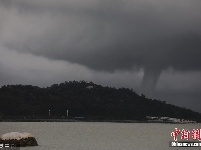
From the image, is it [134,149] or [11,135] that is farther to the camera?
[134,149]

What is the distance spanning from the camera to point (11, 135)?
50.0 m

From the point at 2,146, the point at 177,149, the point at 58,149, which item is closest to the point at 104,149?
the point at 58,149

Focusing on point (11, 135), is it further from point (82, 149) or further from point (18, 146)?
point (82, 149)

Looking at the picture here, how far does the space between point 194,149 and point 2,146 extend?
25932 mm

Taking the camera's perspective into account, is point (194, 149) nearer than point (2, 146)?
No

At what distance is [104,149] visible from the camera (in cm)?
5569

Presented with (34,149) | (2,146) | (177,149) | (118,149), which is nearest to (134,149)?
(118,149)

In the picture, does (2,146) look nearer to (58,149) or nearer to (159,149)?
(58,149)

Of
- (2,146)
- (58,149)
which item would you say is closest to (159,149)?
(58,149)

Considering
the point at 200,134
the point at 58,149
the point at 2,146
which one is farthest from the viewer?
the point at 58,149

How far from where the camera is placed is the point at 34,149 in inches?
1982

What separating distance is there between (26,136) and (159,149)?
61.0 ft

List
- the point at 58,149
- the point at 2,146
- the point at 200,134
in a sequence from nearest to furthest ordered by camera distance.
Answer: the point at 2,146 → the point at 200,134 → the point at 58,149

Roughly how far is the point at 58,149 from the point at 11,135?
7.55 m
